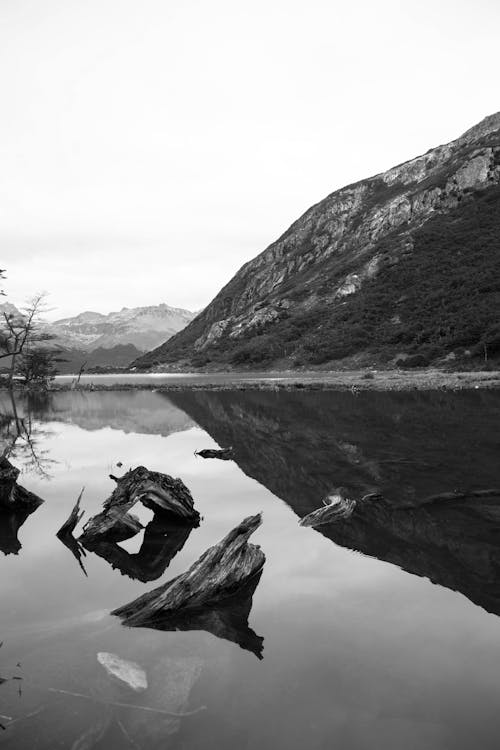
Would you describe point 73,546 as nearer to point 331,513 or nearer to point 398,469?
point 331,513

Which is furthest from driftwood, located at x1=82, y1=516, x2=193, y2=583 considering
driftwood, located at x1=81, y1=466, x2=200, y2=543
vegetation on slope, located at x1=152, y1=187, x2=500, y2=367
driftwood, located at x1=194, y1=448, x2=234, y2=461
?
vegetation on slope, located at x1=152, y1=187, x2=500, y2=367

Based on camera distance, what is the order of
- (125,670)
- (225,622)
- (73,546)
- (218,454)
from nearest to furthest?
(125,670), (225,622), (73,546), (218,454)

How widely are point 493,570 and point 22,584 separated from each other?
1046 centimetres

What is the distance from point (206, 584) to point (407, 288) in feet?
448

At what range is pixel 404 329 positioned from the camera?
380ft

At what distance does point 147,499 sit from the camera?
51.0 feet

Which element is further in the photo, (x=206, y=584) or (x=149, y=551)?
(x=149, y=551)

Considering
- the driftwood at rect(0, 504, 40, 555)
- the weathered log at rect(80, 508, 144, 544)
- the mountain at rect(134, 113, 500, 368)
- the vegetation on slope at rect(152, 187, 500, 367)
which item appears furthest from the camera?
the mountain at rect(134, 113, 500, 368)

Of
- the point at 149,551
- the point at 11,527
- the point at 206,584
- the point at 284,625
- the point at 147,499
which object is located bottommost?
the point at 284,625

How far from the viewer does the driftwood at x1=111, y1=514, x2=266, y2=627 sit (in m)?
9.27

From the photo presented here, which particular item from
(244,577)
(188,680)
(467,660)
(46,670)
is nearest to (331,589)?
(244,577)

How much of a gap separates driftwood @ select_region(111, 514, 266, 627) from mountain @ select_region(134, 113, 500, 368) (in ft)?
265

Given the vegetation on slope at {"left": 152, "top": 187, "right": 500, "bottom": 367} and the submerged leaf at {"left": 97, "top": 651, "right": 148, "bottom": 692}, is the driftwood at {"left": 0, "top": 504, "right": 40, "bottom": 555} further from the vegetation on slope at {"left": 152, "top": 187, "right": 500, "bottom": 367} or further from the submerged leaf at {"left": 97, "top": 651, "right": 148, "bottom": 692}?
the vegetation on slope at {"left": 152, "top": 187, "right": 500, "bottom": 367}

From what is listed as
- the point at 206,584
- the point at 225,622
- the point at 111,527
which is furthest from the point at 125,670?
the point at 111,527
